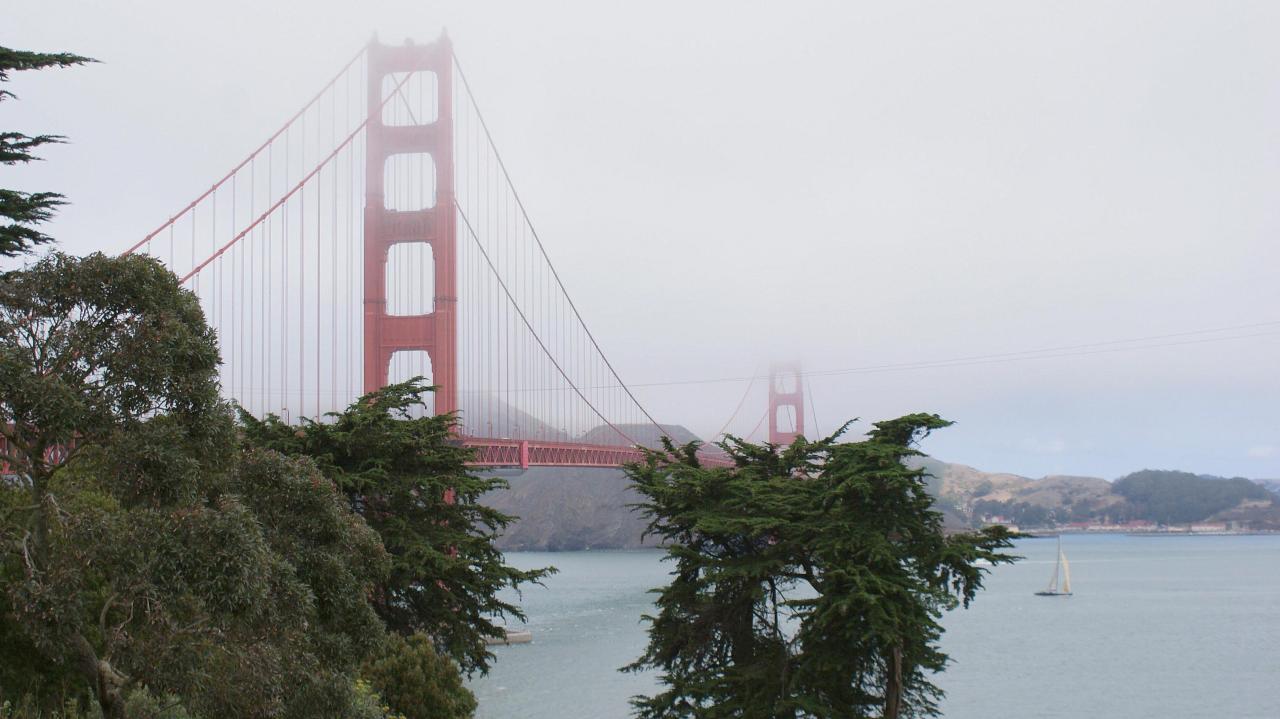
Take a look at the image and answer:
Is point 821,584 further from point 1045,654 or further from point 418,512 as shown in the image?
point 1045,654

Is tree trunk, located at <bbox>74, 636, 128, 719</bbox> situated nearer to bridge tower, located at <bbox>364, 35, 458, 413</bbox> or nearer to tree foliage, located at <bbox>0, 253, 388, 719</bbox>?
tree foliage, located at <bbox>0, 253, 388, 719</bbox>

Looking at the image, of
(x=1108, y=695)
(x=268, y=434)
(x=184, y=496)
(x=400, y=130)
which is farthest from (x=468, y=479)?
(x=1108, y=695)

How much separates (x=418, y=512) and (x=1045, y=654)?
1636 inches

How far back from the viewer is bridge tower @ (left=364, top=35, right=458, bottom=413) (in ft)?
149

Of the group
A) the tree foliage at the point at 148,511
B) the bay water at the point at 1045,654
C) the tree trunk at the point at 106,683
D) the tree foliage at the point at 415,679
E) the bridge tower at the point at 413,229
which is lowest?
the bay water at the point at 1045,654

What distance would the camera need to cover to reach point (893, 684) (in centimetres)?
1819

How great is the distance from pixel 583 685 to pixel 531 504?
148 metres

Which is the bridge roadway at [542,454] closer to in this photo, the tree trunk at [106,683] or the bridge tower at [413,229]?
A: the bridge tower at [413,229]

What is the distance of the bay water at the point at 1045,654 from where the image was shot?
41.6m

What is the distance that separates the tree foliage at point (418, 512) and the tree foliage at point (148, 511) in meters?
11.1

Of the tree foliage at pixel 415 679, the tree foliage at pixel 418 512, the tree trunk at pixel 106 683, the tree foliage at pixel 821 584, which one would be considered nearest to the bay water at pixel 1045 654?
the tree foliage at pixel 418 512

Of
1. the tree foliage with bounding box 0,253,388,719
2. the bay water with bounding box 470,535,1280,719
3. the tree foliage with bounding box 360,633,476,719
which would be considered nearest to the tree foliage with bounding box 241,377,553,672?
the tree foliage with bounding box 360,633,476,719

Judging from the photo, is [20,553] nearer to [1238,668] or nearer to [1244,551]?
[1238,668]

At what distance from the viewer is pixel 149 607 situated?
10.0 meters
